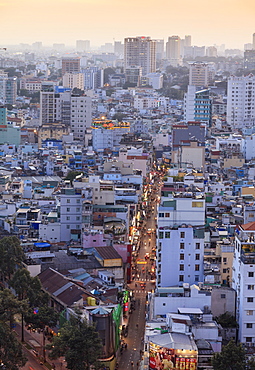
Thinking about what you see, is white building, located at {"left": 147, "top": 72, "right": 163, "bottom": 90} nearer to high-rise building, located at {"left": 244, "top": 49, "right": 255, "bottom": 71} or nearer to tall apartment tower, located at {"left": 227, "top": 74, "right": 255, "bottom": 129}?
high-rise building, located at {"left": 244, "top": 49, "right": 255, "bottom": 71}

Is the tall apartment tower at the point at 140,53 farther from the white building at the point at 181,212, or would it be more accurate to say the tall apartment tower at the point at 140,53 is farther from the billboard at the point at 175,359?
the billboard at the point at 175,359

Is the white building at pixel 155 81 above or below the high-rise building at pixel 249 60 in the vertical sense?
below

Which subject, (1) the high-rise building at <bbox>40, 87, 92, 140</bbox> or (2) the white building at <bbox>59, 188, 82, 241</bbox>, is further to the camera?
(1) the high-rise building at <bbox>40, 87, 92, 140</bbox>

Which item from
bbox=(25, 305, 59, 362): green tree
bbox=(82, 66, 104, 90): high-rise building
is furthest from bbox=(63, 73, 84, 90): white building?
bbox=(25, 305, 59, 362): green tree

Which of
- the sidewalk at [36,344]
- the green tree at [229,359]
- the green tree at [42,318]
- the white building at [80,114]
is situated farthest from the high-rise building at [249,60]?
the green tree at [229,359]

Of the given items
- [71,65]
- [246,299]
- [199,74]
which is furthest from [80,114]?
[71,65]
